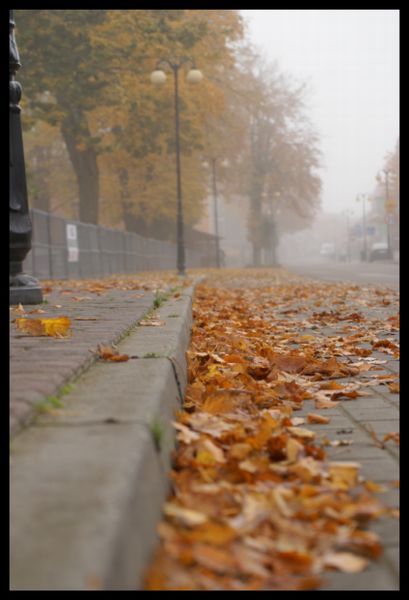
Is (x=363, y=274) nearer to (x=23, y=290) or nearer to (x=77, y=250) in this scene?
(x=77, y=250)

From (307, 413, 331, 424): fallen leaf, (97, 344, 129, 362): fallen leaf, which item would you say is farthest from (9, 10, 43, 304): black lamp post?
(307, 413, 331, 424): fallen leaf

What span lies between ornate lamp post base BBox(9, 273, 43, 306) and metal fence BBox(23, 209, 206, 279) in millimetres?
10129

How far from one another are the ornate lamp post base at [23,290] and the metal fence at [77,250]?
10.1 metres

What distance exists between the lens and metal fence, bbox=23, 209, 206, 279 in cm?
1861

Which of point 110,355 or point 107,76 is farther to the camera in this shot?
point 107,76

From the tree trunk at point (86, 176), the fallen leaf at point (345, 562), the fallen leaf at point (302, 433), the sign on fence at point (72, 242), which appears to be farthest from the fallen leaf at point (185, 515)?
the tree trunk at point (86, 176)

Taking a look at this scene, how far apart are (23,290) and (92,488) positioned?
5.52m

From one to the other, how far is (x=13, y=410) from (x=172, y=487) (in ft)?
1.91

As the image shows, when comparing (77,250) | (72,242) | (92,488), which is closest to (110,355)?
(92,488)

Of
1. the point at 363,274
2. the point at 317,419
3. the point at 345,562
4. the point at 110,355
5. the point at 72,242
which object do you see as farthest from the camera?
the point at 363,274

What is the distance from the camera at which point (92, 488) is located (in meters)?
1.87

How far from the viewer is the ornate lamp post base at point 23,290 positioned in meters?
7.12

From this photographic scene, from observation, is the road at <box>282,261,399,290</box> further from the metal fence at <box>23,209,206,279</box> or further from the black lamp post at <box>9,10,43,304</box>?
the black lamp post at <box>9,10,43,304</box>
